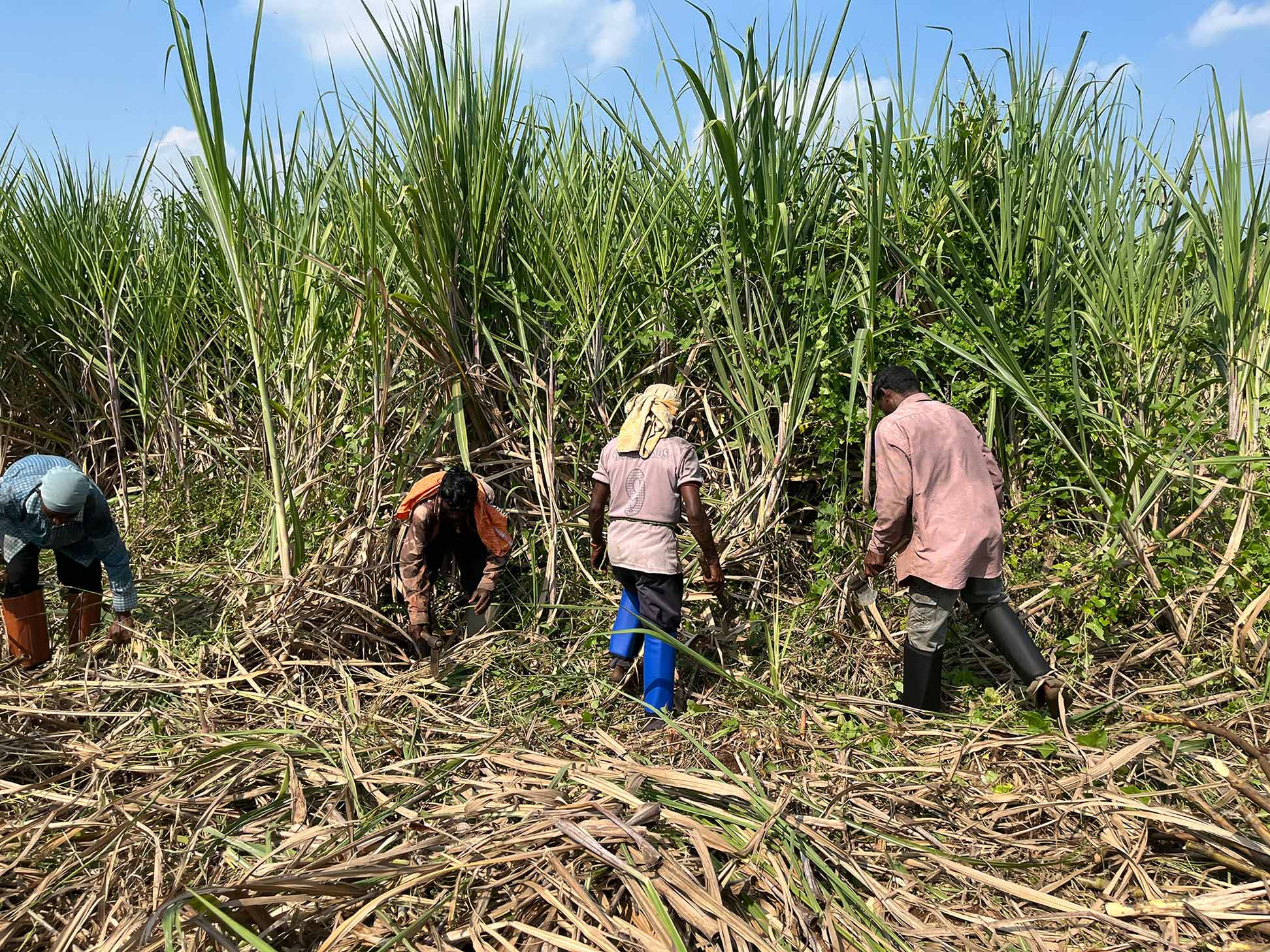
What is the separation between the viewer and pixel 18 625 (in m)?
3.37

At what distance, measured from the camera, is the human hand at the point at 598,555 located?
351cm

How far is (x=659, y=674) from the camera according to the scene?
3.13 meters

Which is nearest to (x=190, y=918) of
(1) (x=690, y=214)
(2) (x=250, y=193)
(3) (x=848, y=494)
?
(3) (x=848, y=494)

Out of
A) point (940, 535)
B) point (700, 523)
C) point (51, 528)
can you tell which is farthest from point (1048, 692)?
point (51, 528)

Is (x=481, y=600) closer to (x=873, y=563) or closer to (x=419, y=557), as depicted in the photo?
(x=419, y=557)

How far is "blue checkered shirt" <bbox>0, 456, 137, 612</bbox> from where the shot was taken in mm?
3408

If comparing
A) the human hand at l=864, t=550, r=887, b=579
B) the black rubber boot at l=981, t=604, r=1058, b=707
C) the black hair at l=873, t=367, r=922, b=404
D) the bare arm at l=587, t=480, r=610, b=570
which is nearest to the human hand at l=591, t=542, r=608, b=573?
the bare arm at l=587, t=480, r=610, b=570

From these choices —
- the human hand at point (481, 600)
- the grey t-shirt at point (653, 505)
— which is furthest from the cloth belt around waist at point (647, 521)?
the human hand at point (481, 600)

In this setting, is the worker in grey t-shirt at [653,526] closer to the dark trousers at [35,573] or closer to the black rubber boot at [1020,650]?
the black rubber boot at [1020,650]

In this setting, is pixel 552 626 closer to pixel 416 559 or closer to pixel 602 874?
pixel 416 559

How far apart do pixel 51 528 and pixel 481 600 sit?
176cm

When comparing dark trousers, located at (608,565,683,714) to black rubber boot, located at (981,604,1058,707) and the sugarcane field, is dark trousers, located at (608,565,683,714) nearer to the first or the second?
the sugarcane field

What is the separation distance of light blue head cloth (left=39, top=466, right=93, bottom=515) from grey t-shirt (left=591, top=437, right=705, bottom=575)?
2044mm

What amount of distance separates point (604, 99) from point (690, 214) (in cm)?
73
